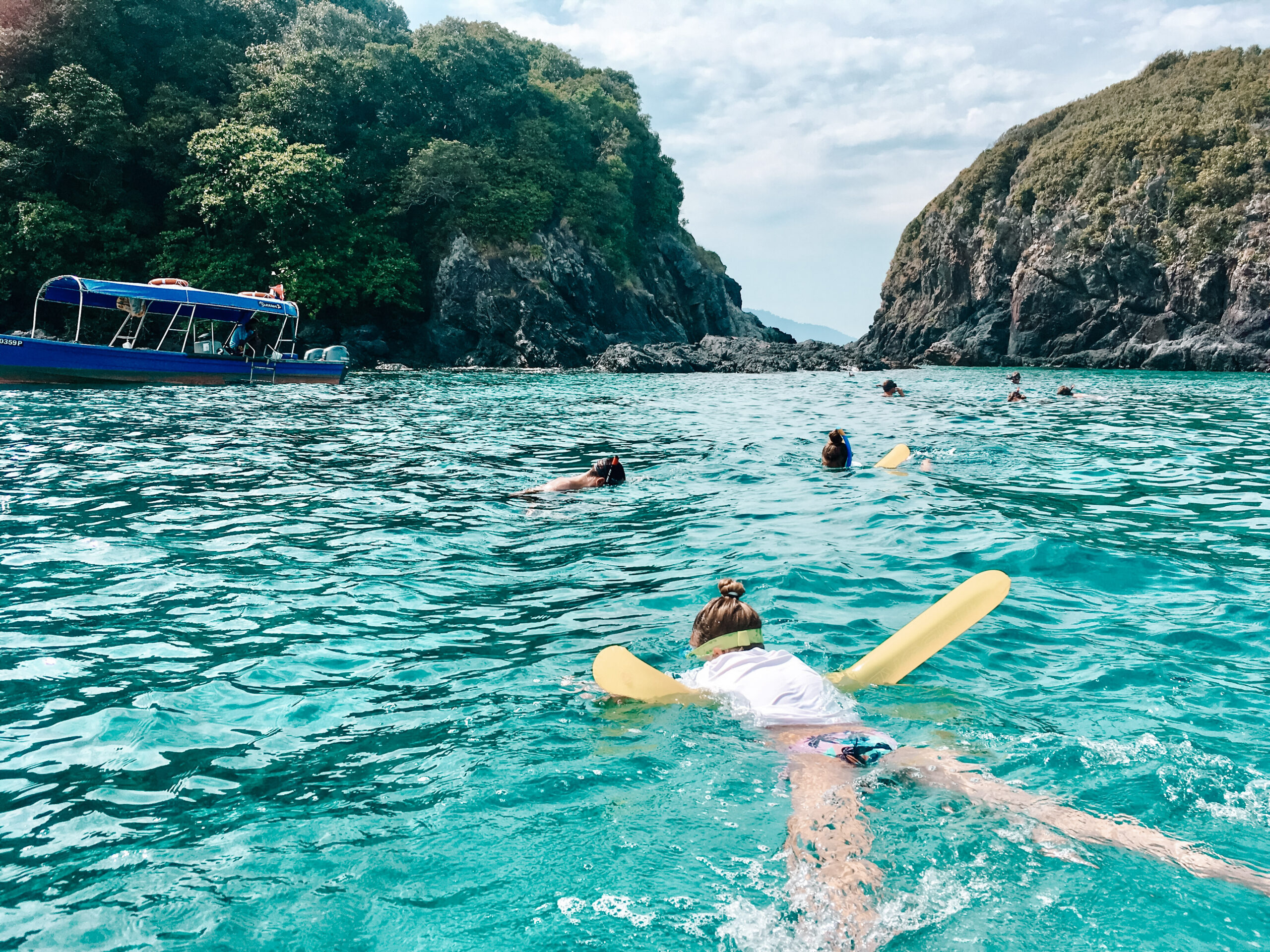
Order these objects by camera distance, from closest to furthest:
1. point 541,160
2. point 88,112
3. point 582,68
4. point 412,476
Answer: point 412,476
point 88,112
point 541,160
point 582,68

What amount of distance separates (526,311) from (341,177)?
1256 centimetres

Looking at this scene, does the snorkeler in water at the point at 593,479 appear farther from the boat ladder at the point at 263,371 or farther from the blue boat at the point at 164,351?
the boat ladder at the point at 263,371

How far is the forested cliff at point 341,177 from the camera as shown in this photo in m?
36.8

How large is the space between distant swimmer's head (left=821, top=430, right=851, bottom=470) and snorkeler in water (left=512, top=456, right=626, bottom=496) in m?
3.45

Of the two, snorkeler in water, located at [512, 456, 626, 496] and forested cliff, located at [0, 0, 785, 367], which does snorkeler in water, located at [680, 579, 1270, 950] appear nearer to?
snorkeler in water, located at [512, 456, 626, 496]

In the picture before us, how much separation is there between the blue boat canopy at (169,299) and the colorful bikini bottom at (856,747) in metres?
25.7

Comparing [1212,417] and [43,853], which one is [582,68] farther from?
[43,853]

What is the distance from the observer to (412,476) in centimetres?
1180

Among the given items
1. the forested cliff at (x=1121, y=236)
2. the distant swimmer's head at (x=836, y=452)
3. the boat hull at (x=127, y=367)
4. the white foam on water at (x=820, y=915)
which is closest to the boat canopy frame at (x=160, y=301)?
the boat hull at (x=127, y=367)

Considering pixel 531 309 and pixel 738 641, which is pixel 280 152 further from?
pixel 738 641

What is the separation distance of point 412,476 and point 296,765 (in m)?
8.32

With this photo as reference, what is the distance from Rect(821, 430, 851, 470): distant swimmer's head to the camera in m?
12.7

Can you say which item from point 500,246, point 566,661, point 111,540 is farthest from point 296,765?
point 500,246

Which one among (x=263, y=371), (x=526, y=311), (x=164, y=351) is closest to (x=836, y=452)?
(x=263, y=371)
